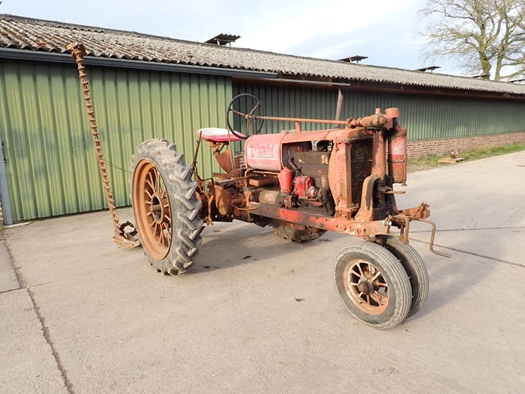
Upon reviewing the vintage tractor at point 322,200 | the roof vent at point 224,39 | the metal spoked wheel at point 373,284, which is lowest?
the metal spoked wheel at point 373,284

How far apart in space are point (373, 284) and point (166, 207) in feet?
6.66

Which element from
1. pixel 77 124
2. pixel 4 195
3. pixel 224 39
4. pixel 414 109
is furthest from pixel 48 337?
pixel 414 109

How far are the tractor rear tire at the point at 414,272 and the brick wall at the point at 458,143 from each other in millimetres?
11500

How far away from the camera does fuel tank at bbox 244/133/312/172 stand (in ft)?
11.0

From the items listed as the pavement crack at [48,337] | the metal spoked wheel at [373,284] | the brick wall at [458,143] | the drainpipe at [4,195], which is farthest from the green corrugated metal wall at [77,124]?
the brick wall at [458,143]

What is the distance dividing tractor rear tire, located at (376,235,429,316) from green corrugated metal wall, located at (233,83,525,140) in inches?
249

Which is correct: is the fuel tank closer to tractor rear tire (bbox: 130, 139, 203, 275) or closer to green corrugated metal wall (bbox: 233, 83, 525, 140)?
tractor rear tire (bbox: 130, 139, 203, 275)

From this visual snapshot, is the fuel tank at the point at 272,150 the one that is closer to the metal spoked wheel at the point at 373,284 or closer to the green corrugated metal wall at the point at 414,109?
the metal spoked wheel at the point at 373,284

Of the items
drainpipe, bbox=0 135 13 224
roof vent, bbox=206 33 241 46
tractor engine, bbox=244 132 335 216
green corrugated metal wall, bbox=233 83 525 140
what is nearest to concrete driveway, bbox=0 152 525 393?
tractor engine, bbox=244 132 335 216

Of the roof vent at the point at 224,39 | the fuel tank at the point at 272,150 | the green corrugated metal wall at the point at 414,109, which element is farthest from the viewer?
the roof vent at the point at 224,39

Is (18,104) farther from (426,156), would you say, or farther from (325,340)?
(426,156)

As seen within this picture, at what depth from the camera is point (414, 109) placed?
1320 centimetres

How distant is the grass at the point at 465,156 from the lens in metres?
11.9

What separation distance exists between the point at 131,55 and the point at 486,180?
806 cm
